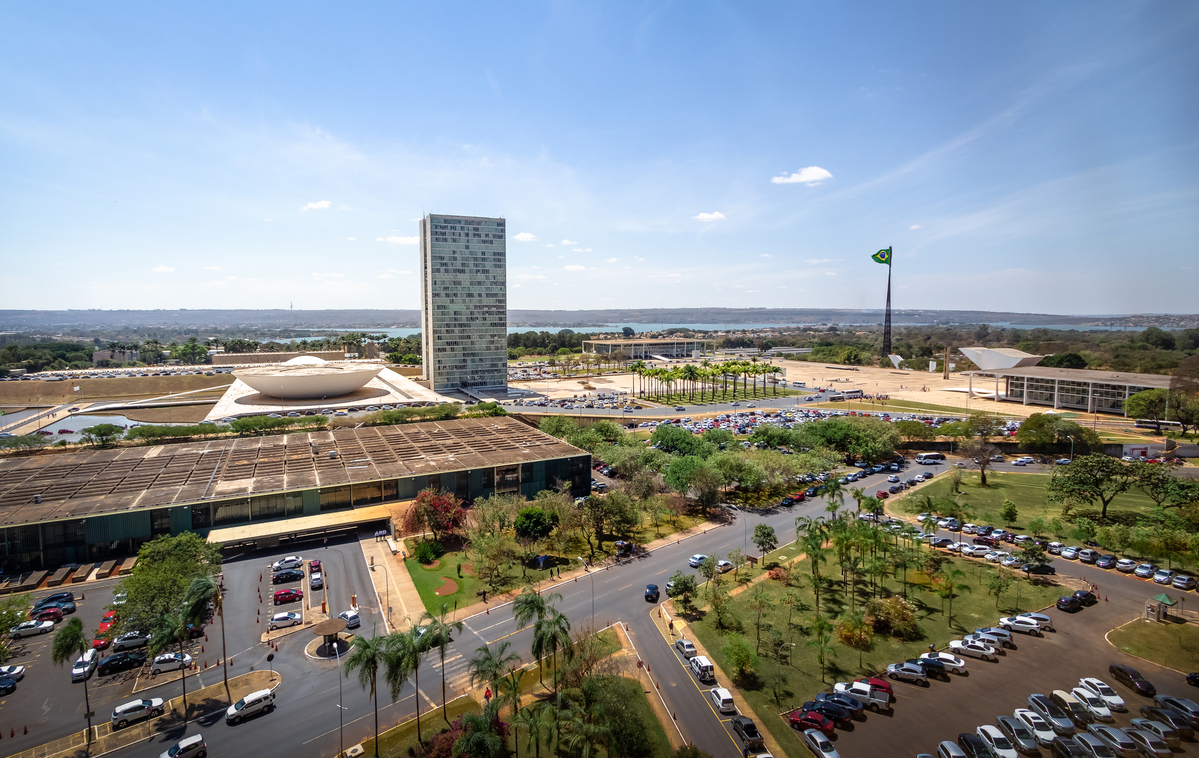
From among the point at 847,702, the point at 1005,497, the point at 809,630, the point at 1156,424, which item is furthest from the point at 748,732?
the point at 1156,424

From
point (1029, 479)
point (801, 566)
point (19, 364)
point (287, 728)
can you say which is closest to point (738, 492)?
point (801, 566)

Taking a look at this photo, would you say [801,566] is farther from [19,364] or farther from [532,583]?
[19,364]

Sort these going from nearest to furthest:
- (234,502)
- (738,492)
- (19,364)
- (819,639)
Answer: (819,639)
(234,502)
(738,492)
(19,364)

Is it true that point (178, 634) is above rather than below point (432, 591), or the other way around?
above

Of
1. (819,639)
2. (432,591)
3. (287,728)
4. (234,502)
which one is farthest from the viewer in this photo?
(234,502)

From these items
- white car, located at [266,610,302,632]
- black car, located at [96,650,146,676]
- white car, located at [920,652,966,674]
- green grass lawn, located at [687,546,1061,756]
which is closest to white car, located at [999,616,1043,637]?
green grass lawn, located at [687,546,1061,756]

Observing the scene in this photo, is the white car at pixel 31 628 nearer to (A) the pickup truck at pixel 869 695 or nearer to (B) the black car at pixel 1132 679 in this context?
(A) the pickup truck at pixel 869 695

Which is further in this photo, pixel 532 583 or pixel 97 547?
pixel 97 547

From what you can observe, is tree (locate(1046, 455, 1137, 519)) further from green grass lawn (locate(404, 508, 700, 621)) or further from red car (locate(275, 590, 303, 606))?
red car (locate(275, 590, 303, 606))
